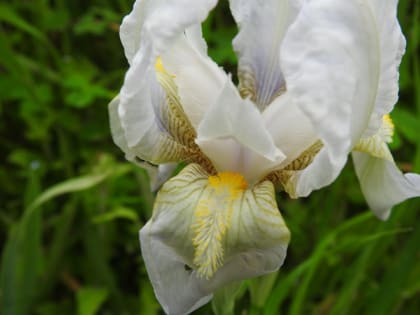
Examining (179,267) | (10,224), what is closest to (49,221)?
(10,224)

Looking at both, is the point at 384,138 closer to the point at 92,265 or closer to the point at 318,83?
the point at 318,83

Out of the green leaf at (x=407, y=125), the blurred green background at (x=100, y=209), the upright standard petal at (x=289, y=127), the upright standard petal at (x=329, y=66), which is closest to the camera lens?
the upright standard petal at (x=329, y=66)

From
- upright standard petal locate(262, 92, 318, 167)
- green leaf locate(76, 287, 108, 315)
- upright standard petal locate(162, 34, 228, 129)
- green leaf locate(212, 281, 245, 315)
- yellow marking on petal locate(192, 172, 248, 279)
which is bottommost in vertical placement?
green leaf locate(76, 287, 108, 315)

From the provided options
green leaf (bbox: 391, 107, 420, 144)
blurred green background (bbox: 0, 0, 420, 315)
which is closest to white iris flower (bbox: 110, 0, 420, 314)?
blurred green background (bbox: 0, 0, 420, 315)

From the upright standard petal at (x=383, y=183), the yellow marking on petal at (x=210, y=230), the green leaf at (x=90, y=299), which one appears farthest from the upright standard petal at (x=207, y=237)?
the green leaf at (x=90, y=299)

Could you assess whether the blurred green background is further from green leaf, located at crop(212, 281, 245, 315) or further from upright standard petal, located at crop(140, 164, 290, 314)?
upright standard petal, located at crop(140, 164, 290, 314)

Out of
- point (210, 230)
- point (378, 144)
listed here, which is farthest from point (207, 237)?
point (378, 144)

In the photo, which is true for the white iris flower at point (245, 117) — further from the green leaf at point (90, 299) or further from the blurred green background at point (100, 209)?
the green leaf at point (90, 299)
